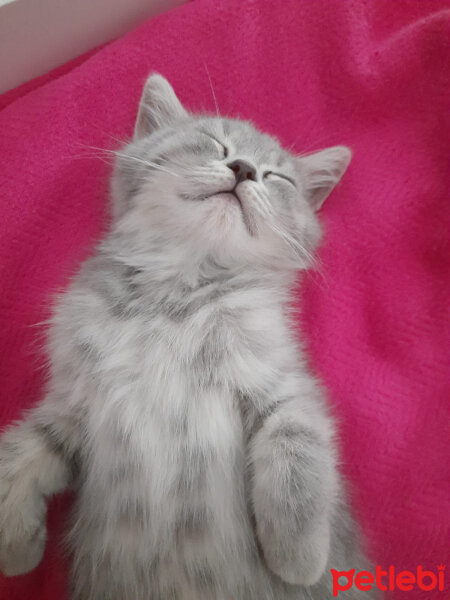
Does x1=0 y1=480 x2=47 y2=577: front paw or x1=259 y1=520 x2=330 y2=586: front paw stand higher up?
x1=0 y1=480 x2=47 y2=577: front paw

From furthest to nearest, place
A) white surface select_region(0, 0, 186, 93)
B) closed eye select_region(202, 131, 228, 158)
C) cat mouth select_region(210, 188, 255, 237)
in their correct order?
white surface select_region(0, 0, 186, 93) → closed eye select_region(202, 131, 228, 158) → cat mouth select_region(210, 188, 255, 237)

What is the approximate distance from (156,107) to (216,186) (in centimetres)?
47

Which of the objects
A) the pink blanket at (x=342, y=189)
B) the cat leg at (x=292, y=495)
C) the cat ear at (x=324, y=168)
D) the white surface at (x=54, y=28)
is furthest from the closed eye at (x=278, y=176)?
the white surface at (x=54, y=28)

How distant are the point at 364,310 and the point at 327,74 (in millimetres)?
748

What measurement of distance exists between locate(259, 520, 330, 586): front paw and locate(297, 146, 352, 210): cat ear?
3.03ft

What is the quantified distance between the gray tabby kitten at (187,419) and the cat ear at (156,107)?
251 mm

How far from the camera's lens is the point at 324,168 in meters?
1.47

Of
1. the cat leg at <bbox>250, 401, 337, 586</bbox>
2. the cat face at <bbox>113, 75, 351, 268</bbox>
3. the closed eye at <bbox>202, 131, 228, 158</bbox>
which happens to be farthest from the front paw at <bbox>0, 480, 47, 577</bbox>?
the closed eye at <bbox>202, 131, 228, 158</bbox>

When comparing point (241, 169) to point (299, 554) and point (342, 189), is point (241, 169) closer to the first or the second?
point (342, 189)

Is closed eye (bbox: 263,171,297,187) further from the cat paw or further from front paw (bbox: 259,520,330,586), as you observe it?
the cat paw

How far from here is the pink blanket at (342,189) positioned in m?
1.34

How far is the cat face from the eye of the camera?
3.67ft

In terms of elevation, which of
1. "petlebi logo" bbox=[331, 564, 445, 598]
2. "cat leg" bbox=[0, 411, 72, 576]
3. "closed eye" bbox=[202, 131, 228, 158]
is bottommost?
"petlebi logo" bbox=[331, 564, 445, 598]

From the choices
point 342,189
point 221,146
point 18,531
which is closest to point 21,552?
point 18,531
